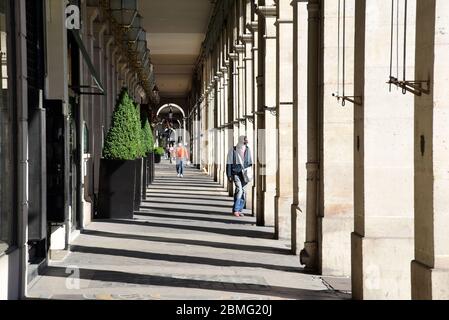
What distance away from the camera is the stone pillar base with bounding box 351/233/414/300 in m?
10.5

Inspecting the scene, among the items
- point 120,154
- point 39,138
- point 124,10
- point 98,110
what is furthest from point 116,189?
point 39,138

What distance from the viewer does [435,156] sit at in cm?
822

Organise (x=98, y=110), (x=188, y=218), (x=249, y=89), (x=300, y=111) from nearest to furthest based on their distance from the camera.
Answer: (x=300, y=111), (x=188, y=218), (x=98, y=110), (x=249, y=89)

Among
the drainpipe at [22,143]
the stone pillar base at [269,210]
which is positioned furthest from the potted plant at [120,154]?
the drainpipe at [22,143]

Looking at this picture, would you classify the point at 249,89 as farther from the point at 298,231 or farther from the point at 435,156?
the point at 435,156

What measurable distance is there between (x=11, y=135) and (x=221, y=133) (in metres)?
28.8

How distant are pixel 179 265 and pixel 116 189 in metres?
8.09

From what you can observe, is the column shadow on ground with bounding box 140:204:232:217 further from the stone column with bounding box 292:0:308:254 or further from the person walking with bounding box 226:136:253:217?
the stone column with bounding box 292:0:308:254

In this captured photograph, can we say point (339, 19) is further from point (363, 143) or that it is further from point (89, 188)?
point (89, 188)

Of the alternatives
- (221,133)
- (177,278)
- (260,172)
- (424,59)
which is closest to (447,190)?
(424,59)

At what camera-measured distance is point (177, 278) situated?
12.1 m

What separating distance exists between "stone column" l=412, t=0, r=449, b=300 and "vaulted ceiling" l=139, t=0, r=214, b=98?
29.6 m

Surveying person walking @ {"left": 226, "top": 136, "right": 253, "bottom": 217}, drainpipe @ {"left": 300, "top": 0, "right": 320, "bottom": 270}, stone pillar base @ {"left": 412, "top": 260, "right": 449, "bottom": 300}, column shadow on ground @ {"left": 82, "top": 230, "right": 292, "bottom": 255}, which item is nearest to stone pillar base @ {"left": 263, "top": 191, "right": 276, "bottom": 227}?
person walking @ {"left": 226, "top": 136, "right": 253, "bottom": 217}

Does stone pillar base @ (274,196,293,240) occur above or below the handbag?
below
